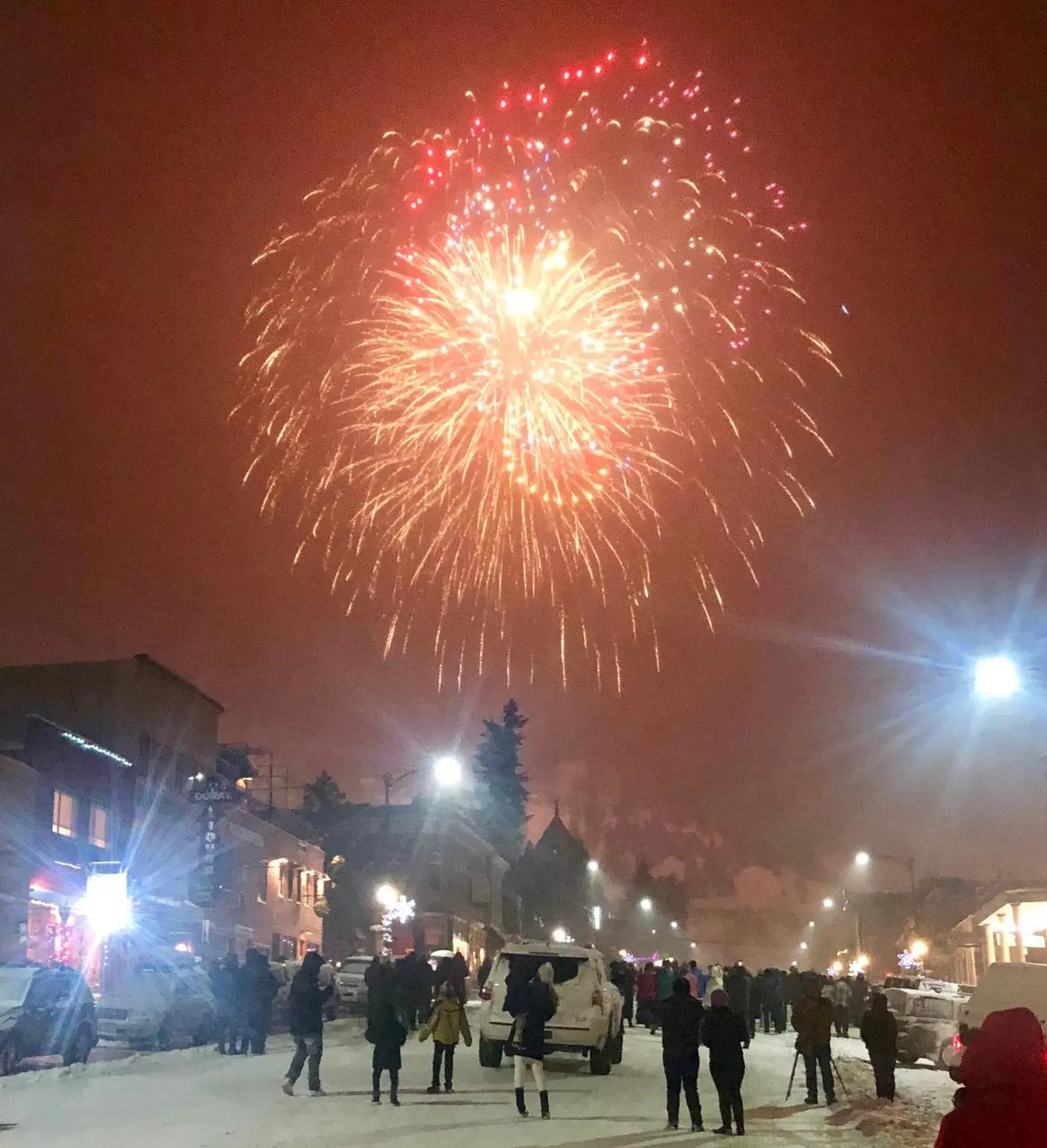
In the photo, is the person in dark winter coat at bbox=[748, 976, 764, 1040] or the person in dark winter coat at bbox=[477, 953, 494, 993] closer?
the person in dark winter coat at bbox=[477, 953, 494, 993]

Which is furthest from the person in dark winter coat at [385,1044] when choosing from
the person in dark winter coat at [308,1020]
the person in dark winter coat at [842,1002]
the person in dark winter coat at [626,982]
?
the person in dark winter coat at [842,1002]

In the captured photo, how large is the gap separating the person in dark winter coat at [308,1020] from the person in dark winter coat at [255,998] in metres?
6.84

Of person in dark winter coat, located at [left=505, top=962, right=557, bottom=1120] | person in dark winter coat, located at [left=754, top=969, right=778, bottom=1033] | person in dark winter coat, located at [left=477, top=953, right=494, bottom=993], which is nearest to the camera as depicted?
person in dark winter coat, located at [left=505, top=962, right=557, bottom=1120]

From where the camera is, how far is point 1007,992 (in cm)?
1948

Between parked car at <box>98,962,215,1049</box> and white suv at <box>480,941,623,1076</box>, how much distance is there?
24.1ft

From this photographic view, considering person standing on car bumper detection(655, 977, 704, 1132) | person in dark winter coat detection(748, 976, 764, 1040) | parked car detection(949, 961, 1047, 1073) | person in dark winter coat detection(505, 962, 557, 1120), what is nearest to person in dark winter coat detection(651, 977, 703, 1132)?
person standing on car bumper detection(655, 977, 704, 1132)

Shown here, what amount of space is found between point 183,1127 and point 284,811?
5698cm

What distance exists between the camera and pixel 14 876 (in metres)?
32.9

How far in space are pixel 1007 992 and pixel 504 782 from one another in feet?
347

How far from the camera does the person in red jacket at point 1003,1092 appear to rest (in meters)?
3.94

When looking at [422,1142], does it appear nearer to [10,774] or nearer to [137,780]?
[10,774]

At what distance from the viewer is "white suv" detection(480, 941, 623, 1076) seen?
1780 cm

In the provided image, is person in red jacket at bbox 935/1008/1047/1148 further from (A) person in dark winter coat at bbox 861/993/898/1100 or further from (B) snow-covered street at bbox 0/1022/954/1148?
(A) person in dark winter coat at bbox 861/993/898/1100

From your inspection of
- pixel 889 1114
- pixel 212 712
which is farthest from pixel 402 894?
pixel 889 1114
